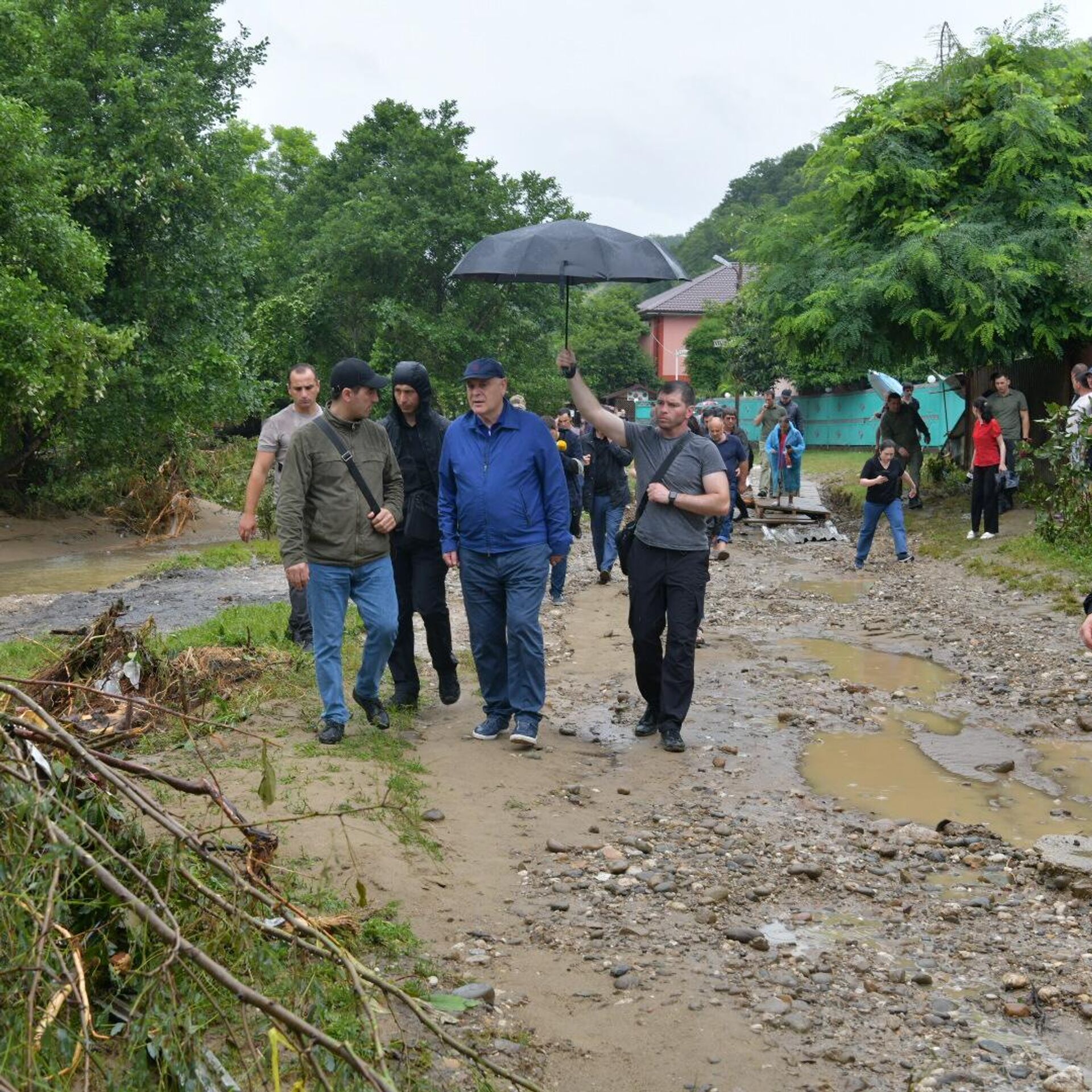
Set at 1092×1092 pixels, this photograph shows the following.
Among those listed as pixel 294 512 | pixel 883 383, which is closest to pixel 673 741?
pixel 294 512

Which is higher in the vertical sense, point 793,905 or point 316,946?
point 316,946

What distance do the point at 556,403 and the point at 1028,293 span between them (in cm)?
2670

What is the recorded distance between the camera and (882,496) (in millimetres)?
15219

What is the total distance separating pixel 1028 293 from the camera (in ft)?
59.5

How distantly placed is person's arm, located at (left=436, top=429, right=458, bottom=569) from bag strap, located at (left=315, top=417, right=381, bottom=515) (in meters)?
0.50

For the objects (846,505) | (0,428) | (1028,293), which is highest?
(1028,293)

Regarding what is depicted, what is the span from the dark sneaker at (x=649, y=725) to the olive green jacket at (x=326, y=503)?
2.02 meters

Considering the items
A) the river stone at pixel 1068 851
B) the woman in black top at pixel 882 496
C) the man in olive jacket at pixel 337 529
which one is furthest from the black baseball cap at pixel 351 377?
the woman in black top at pixel 882 496

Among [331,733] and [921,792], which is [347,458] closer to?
[331,733]

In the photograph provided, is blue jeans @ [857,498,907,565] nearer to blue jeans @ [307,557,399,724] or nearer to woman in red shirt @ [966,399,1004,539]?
woman in red shirt @ [966,399,1004,539]

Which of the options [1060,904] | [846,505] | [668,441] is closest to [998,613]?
[668,441]

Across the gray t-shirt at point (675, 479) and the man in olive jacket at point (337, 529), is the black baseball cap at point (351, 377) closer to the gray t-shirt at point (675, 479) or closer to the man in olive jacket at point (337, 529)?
the man in olive jacket at point (337, 529)

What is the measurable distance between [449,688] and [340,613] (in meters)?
1.39

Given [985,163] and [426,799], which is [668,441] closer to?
[426,799]
